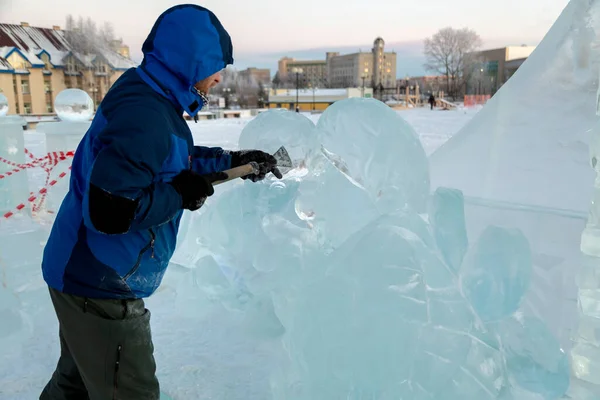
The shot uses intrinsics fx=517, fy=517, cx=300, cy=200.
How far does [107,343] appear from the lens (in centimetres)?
165

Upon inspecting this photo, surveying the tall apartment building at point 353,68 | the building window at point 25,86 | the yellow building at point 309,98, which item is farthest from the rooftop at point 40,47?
the tall apartment building at point 353,68

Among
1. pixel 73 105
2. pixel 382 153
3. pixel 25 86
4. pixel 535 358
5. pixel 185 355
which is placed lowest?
pixel 185 355

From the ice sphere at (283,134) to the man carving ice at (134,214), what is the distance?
4.95 feet

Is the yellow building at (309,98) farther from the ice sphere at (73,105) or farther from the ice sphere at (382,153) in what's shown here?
the ice sphere at (382,153)

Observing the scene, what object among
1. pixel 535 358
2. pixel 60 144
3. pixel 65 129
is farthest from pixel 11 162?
pixel 535 358

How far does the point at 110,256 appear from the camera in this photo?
1588mm

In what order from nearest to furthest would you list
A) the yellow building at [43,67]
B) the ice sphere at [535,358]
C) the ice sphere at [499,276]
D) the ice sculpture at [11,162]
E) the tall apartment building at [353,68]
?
the ice sphere at [535,358] < the ice sphere at [499,276] < the ice sculpture at [11,162] < the yellow building at [43,67] < the tall apartment building at [353,68]

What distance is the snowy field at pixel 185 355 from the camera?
254cm

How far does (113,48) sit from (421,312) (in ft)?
144

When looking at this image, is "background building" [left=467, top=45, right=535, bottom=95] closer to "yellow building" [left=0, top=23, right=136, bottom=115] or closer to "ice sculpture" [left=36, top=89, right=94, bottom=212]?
"yellow building" [left=0, top=23, right=136, bottom=115]

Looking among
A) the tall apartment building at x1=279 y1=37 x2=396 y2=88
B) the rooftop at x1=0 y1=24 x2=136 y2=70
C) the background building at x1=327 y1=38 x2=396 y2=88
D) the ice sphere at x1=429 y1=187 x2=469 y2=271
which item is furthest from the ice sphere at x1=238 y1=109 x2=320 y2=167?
the background building at x1=327 y1=38 x2=396 y2=88

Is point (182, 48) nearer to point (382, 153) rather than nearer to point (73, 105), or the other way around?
point (382, 153)

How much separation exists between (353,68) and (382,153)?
101790 millimetres

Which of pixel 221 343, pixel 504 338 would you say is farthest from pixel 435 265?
pixel 221 343
